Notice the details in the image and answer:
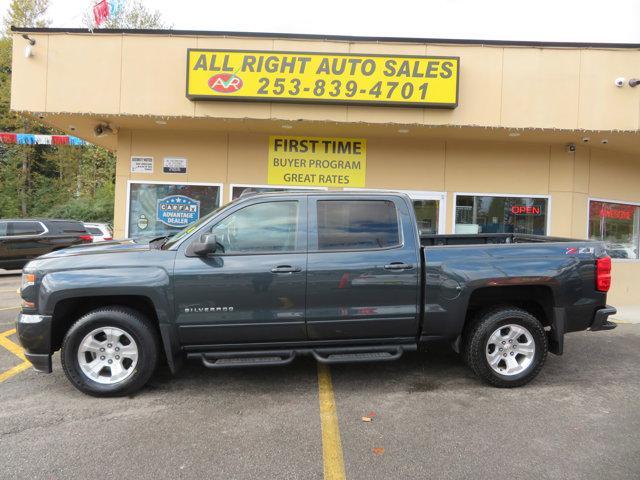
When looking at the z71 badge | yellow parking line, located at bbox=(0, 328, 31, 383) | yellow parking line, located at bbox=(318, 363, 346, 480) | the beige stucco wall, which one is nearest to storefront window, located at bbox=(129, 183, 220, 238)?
the beige stucco wall

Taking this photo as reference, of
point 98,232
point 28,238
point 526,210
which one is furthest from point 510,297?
point 98,232

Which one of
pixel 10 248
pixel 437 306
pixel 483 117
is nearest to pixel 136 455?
pixel 437 306

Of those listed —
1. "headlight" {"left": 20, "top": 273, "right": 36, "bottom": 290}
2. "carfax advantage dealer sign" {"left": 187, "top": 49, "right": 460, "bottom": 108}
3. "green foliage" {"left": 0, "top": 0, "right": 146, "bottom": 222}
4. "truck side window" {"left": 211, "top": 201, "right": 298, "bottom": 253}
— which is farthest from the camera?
"green foliage" {"left": 0, "top": 0, "right": 146, "bottom": 222}

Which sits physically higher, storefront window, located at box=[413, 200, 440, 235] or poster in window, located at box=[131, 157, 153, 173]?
poster in window, located at box=[131, 157, 153, 173]

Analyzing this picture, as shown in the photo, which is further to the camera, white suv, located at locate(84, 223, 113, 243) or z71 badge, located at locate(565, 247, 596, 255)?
white suv, located at locate(84, 223, 113, 243)

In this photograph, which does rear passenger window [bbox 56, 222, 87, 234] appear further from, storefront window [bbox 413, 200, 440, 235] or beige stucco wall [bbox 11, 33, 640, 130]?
storefront window [bbox 413, 200, 440, 235]

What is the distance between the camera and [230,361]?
433 cm

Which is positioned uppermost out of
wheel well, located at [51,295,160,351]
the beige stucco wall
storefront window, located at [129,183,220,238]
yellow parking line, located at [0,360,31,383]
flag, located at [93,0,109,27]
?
flag, located at [93,0,109,27]

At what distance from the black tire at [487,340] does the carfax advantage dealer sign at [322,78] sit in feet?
15.5

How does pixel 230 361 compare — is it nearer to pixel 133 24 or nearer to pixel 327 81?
pixel 327 81

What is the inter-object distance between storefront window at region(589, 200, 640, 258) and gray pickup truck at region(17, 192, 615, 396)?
6.12 metres

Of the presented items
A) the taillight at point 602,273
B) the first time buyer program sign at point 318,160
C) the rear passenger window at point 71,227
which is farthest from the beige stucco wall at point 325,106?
the rear passenger window at point 71,227

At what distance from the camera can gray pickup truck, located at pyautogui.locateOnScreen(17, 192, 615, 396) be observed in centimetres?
422

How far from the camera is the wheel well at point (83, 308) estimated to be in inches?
170
